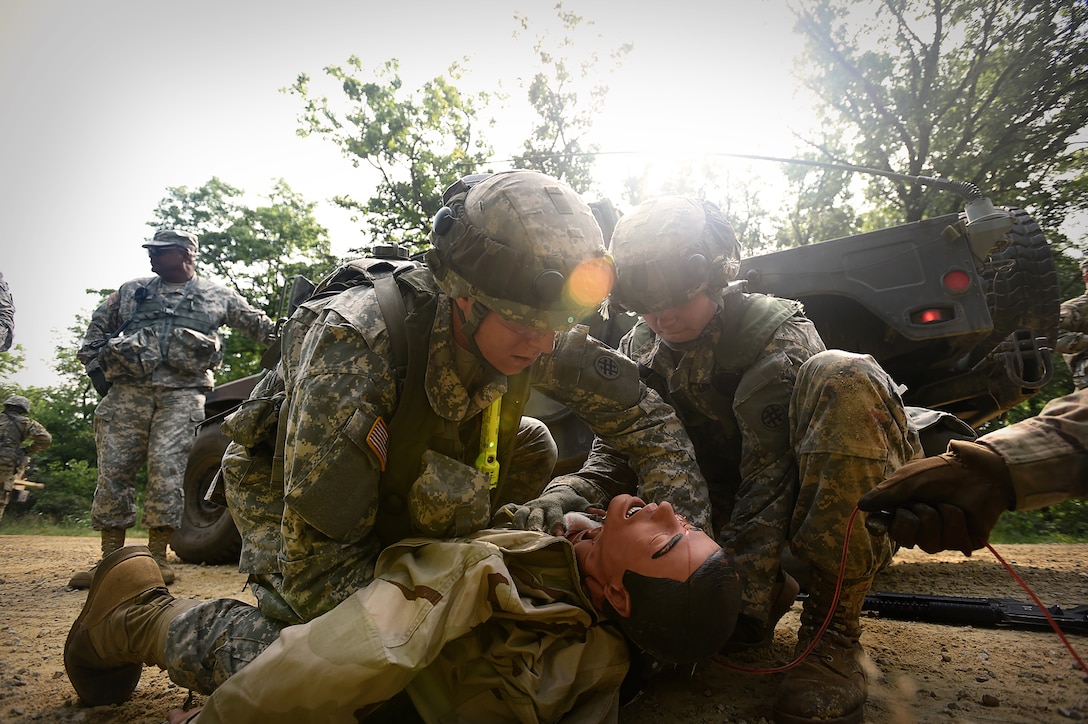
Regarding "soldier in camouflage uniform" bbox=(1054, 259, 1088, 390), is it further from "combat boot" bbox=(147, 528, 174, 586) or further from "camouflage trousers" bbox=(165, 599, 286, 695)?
"combat boot" bbox=(147, 528, 174, 586)

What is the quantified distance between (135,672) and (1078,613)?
388 centimetres

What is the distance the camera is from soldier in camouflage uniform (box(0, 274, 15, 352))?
558 cm

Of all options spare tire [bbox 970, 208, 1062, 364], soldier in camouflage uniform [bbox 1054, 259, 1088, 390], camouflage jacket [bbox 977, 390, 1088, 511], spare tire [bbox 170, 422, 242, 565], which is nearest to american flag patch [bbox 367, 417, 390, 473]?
camouflage jacket [bbox 977, 390, 1088, 511]

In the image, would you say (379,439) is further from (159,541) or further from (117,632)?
(159,541)

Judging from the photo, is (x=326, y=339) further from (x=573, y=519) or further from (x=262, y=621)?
(x=573, y=519)

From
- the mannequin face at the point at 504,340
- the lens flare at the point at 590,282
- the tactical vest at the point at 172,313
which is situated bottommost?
the mannequin face at the point at 504,340

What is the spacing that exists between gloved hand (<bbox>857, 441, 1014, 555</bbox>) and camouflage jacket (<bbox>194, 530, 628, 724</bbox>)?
0.96 metres

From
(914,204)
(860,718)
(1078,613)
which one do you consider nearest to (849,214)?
(914,204)

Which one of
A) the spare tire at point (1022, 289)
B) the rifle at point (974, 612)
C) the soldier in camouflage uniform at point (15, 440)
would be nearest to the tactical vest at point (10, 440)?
the soldier in camouflage uniform at point (15, 440)

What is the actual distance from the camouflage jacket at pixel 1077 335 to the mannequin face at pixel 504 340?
21.1 feet

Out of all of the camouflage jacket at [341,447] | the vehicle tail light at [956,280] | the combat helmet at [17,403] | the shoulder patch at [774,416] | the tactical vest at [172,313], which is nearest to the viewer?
the camouflage jacket at [341,447]

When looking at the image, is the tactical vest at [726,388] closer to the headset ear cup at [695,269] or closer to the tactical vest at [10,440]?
the headset ear cup at [695,269]

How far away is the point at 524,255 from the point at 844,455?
1306 millimetres

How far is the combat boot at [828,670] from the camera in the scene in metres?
1.90
